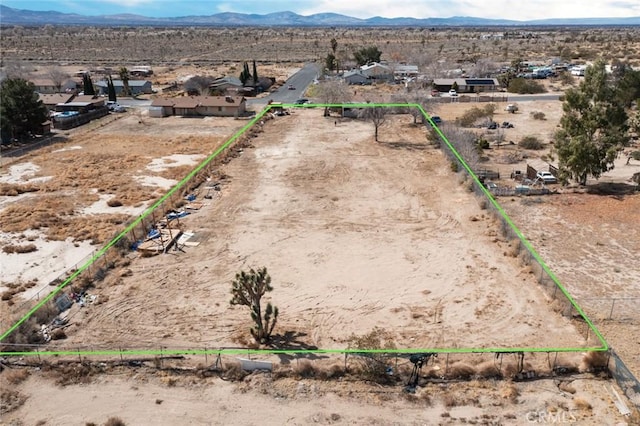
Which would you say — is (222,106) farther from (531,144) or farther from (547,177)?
(547,177)

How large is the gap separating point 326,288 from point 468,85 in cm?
6948

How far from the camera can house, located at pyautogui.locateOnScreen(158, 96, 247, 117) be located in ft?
228

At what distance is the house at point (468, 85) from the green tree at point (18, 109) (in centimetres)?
6109

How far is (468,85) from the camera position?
280ft

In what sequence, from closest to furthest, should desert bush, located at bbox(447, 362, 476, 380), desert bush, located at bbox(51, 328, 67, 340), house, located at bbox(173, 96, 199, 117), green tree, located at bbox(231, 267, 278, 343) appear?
1. desert bush, located at bbox(447, 362, 476, 380)
2. green tree, located at bbox(231, 267, 278, 343)
3. desert bush, located at bbox(51, 328, 67, 340)
4. house, located at bbox(173, 96, 199, 117)

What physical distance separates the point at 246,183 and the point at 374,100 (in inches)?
1268

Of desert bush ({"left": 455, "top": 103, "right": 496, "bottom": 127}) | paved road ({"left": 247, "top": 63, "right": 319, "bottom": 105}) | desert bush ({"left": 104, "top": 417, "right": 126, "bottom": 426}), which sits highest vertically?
paved road ({"left": 247, "top": 63, "right": 319, "bottom": 105})

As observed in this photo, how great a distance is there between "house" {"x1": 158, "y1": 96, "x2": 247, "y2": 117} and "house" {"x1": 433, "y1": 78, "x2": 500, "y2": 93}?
35.9m

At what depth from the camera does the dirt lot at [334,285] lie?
18.5 m

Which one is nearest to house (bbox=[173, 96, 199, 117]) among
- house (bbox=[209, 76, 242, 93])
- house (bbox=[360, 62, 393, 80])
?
house (bbox=[209, 76, 242, 93])

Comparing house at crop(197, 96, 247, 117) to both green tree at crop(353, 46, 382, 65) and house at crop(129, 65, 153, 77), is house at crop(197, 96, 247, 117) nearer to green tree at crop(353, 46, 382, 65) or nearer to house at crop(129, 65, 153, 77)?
house at crop(129, 65, 153, 77)

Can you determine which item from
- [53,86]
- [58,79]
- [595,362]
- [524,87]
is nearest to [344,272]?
[595,362]

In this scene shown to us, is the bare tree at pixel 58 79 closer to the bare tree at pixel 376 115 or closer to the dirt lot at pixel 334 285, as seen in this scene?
the dirt lot at pixel 334 285

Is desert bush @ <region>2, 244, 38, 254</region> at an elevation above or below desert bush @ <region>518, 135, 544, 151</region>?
below
